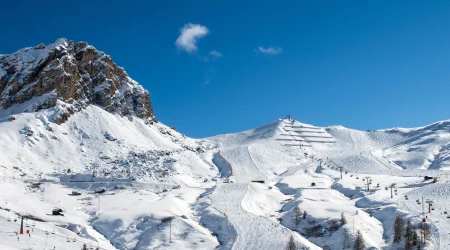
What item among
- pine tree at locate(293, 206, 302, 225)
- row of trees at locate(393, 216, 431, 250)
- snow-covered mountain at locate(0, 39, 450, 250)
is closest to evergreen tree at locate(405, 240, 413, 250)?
row of trees at locate(393, 216, 431, 250)

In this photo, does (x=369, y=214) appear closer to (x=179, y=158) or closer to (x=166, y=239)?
(x=166, y=239)

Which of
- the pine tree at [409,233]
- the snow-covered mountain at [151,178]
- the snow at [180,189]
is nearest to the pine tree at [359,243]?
the snow at [180,189]

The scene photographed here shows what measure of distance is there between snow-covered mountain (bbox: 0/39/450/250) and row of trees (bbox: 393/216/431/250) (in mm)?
1584

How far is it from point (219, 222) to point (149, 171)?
43374 millimetres

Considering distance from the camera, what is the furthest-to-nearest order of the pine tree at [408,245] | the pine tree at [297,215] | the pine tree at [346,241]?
the pine tree at [297,215] → the pine tree at [346,241] → the pine tree at [408,245]

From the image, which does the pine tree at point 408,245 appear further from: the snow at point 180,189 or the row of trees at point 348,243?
the row of trees at point 348,243

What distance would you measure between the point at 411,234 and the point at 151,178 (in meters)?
64.5

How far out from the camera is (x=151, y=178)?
112 m

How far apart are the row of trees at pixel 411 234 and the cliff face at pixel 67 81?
10112 cm

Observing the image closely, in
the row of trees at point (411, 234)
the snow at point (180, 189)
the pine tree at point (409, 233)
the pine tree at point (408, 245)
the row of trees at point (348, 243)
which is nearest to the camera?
the row of trees at point (348, 243)

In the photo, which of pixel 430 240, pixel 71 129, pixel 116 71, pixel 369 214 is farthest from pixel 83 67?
pixel 430 240

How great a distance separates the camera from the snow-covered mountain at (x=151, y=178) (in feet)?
232

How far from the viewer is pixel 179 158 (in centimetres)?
13675

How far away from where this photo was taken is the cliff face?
478 feet
